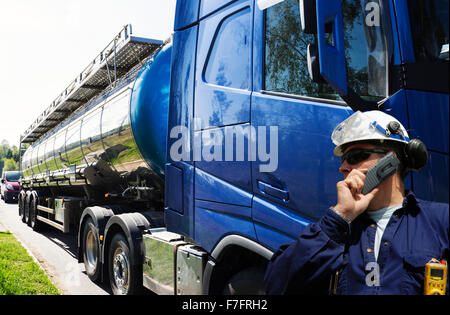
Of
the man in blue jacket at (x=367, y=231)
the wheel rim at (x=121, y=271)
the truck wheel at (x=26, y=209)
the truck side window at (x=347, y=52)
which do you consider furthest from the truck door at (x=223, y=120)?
the truck wheel at (x=26, y=209)

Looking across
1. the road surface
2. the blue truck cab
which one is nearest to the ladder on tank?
the blue truck cab

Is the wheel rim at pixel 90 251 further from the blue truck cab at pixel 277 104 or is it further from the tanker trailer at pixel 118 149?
the blue truck cab at pixel 277 104

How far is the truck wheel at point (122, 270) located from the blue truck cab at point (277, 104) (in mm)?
1359

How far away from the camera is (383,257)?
5.17 ft

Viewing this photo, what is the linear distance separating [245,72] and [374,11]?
3.17ft

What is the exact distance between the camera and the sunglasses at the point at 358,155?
5.50 ft

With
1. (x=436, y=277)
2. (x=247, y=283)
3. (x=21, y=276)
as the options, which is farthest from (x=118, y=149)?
(x=436, y=277)

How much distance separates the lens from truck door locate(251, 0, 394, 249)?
206 cm

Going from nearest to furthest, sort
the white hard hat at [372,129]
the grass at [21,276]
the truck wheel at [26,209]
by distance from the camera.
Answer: the white hard hat at [372,129], the grass at [21,276], the truck wheel at [26,209]

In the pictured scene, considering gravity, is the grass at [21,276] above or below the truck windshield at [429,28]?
below

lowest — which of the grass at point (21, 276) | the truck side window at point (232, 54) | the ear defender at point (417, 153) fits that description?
the grass at point (21, 276)

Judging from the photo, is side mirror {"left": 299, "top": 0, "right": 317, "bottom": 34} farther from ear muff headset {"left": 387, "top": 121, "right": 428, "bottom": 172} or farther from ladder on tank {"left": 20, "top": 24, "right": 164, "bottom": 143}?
ladder on tank {"left": 20, "top": 24, "right": 164, "bottom": 143}

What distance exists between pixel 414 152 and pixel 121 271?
4.23 meters
